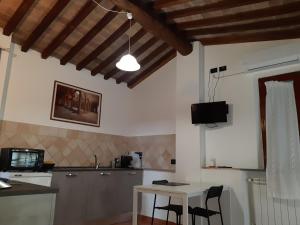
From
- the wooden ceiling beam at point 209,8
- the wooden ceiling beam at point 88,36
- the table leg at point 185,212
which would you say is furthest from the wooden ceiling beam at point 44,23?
the table leg at point 185,212

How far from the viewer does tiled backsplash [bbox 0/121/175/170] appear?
376 cm

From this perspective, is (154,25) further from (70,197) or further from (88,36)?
(70,197)

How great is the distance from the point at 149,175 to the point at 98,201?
1.20m

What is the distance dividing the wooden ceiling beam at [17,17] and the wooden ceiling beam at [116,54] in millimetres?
1615

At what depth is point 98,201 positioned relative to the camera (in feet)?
13.0

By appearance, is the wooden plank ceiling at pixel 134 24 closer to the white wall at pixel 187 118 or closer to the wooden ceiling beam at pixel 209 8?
the wooden ceiling beam at pixel 209 8

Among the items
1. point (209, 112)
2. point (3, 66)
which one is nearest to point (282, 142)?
point (209, 112)

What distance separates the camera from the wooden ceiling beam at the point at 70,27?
3.49m

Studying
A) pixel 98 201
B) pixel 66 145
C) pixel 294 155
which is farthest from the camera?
pixel 66 145

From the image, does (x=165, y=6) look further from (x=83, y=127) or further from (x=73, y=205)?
(x=73, y=205)

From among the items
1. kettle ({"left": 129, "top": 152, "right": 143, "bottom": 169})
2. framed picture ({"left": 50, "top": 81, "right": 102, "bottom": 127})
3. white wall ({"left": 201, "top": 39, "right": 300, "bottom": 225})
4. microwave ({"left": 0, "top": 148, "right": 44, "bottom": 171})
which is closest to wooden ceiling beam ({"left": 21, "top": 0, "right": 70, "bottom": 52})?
framed picture ({"left": 50, "top": 81, "right": 102, "bottom": 127})

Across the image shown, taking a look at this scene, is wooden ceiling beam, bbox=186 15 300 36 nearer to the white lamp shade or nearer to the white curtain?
the white curtain

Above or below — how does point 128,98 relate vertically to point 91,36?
below

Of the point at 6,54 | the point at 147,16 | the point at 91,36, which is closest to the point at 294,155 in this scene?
the point at 147,16
